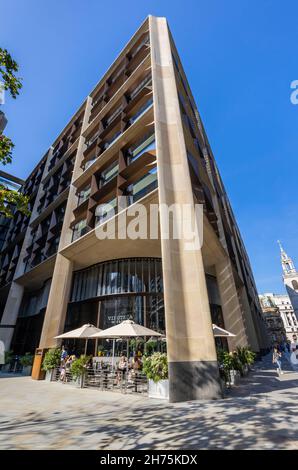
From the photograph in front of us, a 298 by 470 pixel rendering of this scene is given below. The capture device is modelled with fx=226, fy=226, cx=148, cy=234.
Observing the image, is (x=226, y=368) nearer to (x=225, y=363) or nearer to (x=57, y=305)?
(x=225, y=363)

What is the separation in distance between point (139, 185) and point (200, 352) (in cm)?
1345

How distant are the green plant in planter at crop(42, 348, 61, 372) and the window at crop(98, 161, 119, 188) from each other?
15.0 meters

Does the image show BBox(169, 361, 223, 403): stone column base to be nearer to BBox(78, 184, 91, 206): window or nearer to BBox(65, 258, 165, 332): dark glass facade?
BBox(65, 258, 165, 332): dark glass facade

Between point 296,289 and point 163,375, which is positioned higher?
point 296,289

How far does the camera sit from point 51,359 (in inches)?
647

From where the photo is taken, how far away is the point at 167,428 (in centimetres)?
588

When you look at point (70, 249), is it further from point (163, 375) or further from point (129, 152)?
point (163, 375)

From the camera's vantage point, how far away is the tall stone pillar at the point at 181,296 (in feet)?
31.4

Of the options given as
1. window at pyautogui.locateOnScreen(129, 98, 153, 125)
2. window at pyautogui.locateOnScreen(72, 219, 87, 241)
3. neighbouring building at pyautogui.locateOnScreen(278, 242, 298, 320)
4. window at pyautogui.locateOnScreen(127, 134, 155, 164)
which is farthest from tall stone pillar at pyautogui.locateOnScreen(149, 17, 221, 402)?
neighbouring building at pyautogui.locateOnScreen(278, 242, 298, 320)

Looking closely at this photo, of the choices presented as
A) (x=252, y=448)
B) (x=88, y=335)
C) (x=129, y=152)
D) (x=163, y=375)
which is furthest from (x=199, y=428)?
(x=129, y=152)

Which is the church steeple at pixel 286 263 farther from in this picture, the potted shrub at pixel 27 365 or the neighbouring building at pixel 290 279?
the potted shrub at pixel 27 365

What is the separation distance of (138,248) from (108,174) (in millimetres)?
9129

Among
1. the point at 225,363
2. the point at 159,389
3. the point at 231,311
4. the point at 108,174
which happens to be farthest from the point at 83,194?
the point at 225,363
